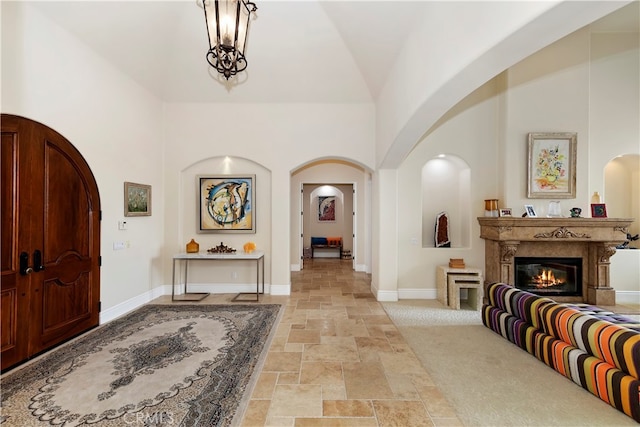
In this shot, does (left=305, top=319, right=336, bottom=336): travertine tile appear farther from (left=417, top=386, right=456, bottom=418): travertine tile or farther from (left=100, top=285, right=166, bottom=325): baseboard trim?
(left=100, top=285, right=166, bottom=325): baseboard trim

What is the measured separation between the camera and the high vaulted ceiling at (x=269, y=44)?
3.53 m

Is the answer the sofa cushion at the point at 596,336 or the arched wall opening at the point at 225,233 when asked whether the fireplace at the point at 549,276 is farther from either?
the arched wall opening at the point at 225,233

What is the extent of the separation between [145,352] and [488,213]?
18.3 ft

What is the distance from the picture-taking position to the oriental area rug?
7.34ft

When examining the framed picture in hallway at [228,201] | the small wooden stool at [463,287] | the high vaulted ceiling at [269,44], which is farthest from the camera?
the framed picture in hallway at [228,201]

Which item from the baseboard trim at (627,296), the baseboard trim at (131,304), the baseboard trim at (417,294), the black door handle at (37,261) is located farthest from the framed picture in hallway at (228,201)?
the baseboard trim at (627,296)

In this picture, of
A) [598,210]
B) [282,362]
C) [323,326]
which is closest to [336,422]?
[282,362]

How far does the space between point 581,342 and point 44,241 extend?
5.65m

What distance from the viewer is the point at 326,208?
11430 mm

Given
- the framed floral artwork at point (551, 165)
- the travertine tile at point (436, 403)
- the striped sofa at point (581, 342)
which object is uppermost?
the framed floral artwork at point (551, 165)

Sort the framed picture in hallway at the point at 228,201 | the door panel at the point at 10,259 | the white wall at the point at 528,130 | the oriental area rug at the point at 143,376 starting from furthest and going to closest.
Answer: the framed picture in hallway at the point at 228,201, the white wall at the point at 528,130, the door panel at the point at 10,259, the oriental area rug at the point at 143,376

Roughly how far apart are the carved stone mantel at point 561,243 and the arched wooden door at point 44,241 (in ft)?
20.3

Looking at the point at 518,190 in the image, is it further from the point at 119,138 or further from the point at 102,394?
the point at 119,138

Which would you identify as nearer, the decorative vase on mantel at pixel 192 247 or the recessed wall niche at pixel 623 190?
the decorative vase on mantel at pixel 192 247
